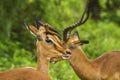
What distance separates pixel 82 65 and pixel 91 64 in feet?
0.49

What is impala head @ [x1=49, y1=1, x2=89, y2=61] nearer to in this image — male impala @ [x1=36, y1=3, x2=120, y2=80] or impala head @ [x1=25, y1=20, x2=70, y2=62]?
male impala @ [x1=36, y1=3, x2=120, y2=80]

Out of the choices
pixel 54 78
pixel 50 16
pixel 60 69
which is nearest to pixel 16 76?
pixel 54 78

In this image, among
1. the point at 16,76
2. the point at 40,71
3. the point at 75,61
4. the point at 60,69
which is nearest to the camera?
the point at 16,76

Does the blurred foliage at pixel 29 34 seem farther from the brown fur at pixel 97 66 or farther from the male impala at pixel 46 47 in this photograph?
the male impala at pixel 46 47

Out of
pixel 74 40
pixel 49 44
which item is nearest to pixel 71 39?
pixel 74 40

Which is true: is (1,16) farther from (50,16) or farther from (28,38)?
(50,16)

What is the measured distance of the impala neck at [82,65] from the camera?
29.5 ft

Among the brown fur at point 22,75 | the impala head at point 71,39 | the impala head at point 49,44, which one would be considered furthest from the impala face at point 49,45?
the impala head at point 71,39

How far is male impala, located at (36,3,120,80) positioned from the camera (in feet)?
29.1

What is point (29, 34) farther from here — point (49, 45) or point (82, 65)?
point (49, 45)

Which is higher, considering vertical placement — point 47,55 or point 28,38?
point 28,38

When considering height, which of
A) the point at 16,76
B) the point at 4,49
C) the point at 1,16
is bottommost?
the point at 16,76

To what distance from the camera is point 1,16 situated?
12711 mm

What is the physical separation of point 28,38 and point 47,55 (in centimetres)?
618
